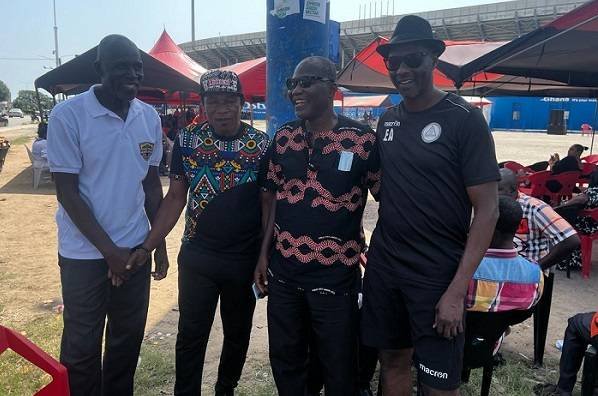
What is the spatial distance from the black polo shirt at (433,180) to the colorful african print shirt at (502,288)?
391 millimetres

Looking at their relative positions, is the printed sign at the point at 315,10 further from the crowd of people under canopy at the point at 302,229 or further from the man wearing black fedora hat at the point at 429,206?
the man wearing black fedora hat at the point at 429,206

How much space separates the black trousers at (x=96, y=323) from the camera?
219cm

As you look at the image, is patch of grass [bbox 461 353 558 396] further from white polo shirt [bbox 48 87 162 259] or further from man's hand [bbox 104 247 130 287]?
white polo shirt [bbox 48 87 162 259]

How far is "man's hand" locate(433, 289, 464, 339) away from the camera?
6.19ft

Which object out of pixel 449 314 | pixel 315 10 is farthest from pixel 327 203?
pixel 315 10

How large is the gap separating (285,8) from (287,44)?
8.3 inches

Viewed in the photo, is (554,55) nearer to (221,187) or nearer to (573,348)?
(573,348)

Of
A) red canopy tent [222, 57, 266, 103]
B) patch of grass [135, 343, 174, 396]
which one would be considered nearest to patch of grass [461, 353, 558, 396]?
patch of grass [135, 343, 174, 396]

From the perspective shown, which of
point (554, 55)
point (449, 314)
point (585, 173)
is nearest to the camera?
point (449, 314)

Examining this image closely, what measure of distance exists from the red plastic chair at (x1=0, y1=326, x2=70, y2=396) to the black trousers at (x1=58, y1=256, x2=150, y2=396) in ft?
1.35

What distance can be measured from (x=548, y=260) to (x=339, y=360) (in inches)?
65.7

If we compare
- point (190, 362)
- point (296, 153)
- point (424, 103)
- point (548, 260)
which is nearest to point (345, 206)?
point (296, 153)

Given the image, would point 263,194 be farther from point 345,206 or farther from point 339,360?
point 339,360

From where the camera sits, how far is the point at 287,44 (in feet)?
9.75
